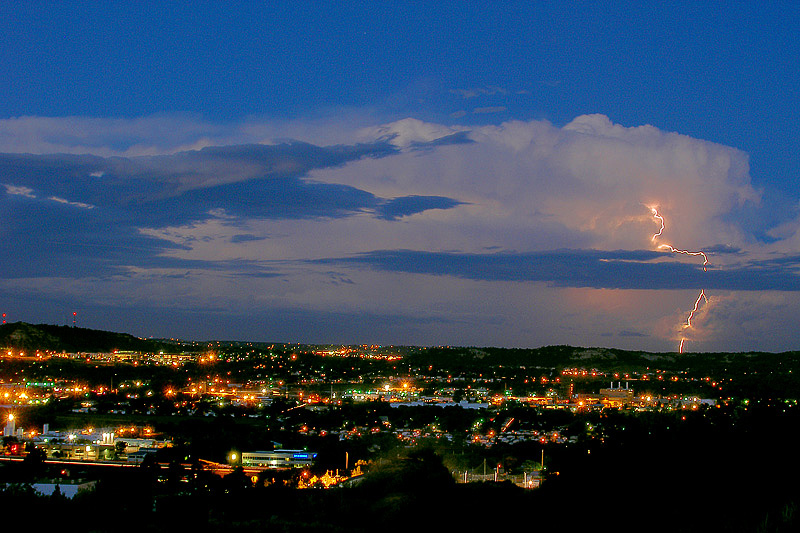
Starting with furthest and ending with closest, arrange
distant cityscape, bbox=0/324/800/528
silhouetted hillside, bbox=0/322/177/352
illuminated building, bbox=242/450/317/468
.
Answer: silhouetted hillside, bbox=0/322/177/352 → illuminated building, bbox=242/450/317/468 → distant cityscape, bbox=0/324/800/528

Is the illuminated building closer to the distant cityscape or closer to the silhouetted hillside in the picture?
the distant cityscape

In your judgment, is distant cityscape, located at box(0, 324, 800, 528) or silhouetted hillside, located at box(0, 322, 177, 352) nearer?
distant cityscape, located at box(0, 324, 800, 528)

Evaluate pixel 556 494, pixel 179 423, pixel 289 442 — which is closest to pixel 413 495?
pixel 556 494

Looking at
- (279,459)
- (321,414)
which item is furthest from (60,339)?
(279,459)

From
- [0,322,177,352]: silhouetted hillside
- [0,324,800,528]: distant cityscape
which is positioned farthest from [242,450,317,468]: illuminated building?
[0,322,177,352]: silhouetted hillside

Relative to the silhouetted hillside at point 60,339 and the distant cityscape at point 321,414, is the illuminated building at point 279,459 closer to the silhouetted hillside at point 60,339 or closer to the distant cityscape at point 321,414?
the distant cityscape at point 321,414

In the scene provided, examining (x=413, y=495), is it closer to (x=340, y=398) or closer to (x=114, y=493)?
(x=114, y=493)

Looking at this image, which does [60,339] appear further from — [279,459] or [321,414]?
[279,459]

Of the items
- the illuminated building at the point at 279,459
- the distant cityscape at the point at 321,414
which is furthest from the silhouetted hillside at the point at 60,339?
the illuminated building at the point at 279,459
